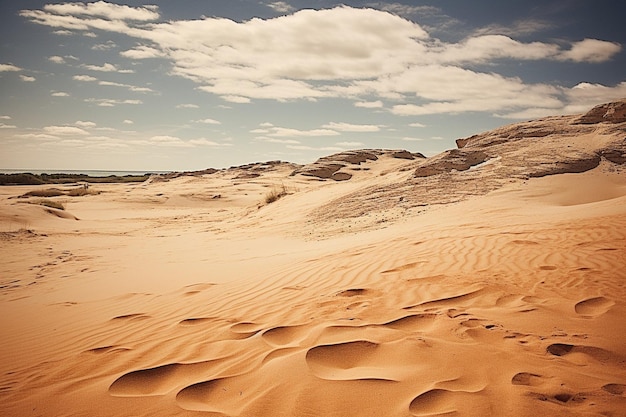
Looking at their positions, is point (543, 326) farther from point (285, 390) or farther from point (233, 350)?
point (233, 350)

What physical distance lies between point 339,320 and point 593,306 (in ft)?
7.59

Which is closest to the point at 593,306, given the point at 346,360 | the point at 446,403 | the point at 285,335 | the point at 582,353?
the point at 582,353

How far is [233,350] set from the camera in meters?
2.87

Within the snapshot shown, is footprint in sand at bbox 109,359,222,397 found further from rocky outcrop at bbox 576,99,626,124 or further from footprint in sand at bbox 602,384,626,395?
rocky outcrop at bbox 576,99,626,124

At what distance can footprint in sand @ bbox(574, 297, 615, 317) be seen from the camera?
3.17 metres

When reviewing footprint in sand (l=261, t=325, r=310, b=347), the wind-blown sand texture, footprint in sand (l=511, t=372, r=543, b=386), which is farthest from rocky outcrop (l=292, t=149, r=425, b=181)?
footprint in sand (l=511, t=372, r=543, b=386)

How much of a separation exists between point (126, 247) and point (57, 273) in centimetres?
288

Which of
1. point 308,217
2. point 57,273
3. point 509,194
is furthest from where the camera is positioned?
point 308,217

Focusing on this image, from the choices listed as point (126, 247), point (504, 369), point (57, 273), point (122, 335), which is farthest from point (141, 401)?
point (126, 247)

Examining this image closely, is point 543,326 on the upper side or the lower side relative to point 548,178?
lower

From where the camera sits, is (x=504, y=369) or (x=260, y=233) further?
(x=260, y=233)

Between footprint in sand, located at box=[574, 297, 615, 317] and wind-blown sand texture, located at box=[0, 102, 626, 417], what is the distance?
0.06ft

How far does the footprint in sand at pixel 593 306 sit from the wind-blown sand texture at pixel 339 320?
0.02 meters

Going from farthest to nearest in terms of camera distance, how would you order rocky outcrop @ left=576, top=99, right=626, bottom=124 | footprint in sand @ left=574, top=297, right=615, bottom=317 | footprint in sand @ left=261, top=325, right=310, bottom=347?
1. rocky outcrop @ left=576, top=99, right=626, bottom=124
2. footprint in sand @ left=574, top=297, right=615, bottom=317
3. footprint in sand @ left=261, top=325, right=310, bottom=347
